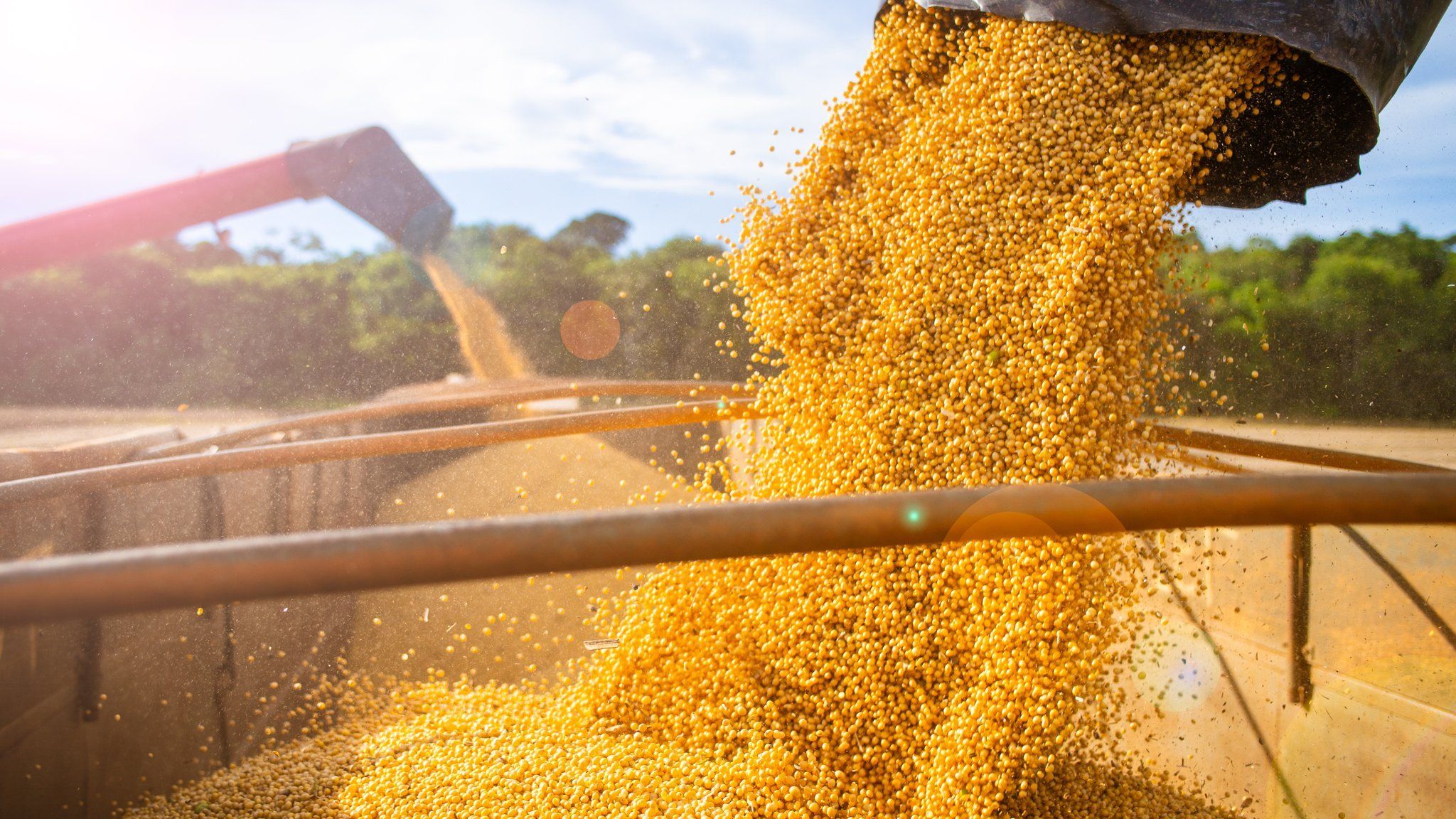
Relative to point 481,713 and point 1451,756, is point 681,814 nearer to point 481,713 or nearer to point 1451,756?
point 481,713

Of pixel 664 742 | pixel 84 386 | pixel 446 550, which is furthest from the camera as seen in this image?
pixel 84 386

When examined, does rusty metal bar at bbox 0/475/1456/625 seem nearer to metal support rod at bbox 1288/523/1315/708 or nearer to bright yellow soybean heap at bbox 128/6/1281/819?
bright yellow soybean heap at bbox 128/6/1281/819

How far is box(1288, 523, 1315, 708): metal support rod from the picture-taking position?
62.7 inches

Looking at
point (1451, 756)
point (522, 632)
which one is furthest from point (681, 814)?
point (1451, 756)

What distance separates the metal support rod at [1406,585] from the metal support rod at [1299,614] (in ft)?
0.25

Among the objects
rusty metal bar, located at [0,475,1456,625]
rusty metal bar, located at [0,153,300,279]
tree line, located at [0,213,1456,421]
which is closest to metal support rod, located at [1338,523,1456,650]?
tree line, located at [0,213,1456,421]

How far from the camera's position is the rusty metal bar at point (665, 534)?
533 millimetres

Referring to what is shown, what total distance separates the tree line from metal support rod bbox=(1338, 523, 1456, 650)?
1.13 ft

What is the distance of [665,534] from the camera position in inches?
23.8

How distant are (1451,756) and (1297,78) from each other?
4.02 ft

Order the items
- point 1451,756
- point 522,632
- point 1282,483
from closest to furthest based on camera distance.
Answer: point 1282,483 < point 1451,756 < point 522,632

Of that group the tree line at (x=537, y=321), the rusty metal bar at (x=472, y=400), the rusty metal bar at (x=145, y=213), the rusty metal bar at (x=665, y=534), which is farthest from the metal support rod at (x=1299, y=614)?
the rusty metal bar at (x=145, y=213)

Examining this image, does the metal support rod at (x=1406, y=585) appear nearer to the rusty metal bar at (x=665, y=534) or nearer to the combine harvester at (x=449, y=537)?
the combine harvester at (x=449, y=537)

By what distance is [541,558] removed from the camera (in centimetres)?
58
